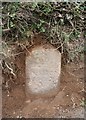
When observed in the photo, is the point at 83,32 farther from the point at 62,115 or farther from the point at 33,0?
the point at 62,115

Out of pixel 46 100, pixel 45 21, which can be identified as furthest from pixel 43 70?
pixel 45 21

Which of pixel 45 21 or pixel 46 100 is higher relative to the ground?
pixel 45 21

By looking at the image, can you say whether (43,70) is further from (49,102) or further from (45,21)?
(45,21)

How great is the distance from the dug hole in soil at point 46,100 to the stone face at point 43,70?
0.18ft

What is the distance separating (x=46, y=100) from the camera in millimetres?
3123

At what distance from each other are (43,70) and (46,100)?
0.30 m

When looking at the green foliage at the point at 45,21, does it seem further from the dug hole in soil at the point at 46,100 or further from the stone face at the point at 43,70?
the dug hole in soil at the point at 46,100

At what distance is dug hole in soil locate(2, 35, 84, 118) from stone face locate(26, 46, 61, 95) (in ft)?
0.18

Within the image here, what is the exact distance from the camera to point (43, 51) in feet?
10.9

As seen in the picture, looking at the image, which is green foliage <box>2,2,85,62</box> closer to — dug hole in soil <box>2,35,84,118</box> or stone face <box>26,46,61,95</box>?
stone face <box>26,46,61,95</box>

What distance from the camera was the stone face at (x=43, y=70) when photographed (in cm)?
319

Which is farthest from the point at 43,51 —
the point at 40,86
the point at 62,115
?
the point at 62,115

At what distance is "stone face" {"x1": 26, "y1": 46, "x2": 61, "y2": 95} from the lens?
10.5 ft

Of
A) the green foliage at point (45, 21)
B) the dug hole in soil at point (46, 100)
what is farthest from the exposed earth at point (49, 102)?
the green foliage at point (45, 21)
